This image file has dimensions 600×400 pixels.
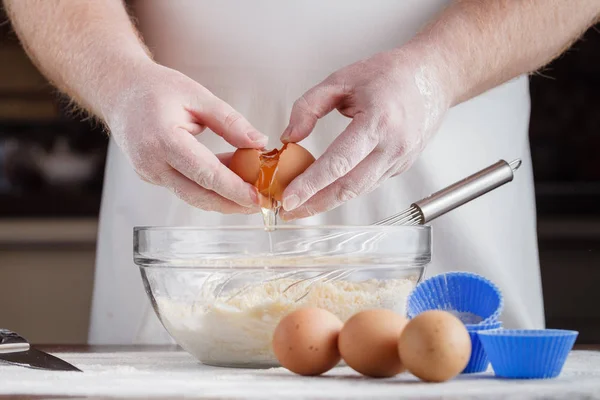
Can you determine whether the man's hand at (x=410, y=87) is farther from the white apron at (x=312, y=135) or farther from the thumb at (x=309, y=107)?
the white apron at (x=312, y=135)

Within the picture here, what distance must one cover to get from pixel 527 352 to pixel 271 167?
323 mm

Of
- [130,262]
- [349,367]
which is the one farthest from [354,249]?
[130,262]

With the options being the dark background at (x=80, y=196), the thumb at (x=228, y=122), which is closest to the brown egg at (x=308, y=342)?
the thumb at (x=228, y=122)

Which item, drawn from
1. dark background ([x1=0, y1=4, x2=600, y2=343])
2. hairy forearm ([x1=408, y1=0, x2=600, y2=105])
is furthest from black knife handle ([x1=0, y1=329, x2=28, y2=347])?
dark background ([x1=0, y1=4, x2=600, y2=343])

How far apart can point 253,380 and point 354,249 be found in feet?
0.56

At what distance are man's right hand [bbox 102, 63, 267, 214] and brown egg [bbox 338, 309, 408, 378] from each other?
8.4 inches

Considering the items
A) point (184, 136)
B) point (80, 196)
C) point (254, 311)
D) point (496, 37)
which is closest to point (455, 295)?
point (254, 311)

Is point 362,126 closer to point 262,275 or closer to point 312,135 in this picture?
point 262,275

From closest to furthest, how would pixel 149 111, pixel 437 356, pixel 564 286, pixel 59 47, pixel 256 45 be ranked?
pixel 437 356, pixel 149 111, pixel 59 47, pixel 256 45, pixel 564 286

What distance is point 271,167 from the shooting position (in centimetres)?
95

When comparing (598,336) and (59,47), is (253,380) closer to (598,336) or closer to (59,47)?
(59,47)

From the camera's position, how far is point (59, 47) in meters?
1.25

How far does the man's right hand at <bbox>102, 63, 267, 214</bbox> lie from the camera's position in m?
→ 0.93

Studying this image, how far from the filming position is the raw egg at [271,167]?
949 mm
